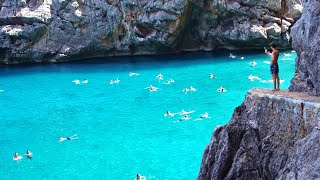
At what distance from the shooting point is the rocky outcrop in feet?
35.5

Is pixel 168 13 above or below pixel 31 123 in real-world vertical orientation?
above

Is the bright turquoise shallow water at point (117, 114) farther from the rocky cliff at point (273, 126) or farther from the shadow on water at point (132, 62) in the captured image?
the rocky cliff at point (273, 126)

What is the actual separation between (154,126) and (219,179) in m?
15.0

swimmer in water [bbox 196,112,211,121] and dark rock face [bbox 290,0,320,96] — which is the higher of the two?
dark rock face [bbox 290,0,320,96]

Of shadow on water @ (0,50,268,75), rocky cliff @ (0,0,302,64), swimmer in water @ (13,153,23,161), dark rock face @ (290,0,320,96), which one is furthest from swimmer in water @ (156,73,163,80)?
dark rock face @ (290,0,320,96)

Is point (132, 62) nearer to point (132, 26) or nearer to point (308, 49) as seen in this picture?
point (132, 26)

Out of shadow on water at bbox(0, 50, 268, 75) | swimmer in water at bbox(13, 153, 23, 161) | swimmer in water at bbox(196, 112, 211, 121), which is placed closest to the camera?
swimmer in water at bbox(13, 153, 23, 161)

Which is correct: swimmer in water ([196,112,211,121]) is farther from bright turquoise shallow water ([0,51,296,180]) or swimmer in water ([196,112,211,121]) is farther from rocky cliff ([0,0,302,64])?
rocky cliff ([0,0,302,64])

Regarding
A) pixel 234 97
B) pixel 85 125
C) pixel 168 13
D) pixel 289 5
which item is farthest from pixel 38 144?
pixel 289 5

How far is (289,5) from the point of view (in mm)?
45438

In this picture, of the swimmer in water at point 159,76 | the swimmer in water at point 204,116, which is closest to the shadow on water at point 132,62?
the swimmer in water at point 159,76

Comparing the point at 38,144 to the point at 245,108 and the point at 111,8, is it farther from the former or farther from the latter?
the point at 111,8

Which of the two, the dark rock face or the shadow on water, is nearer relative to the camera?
the dark rock face

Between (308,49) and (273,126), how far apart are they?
7.88ft
